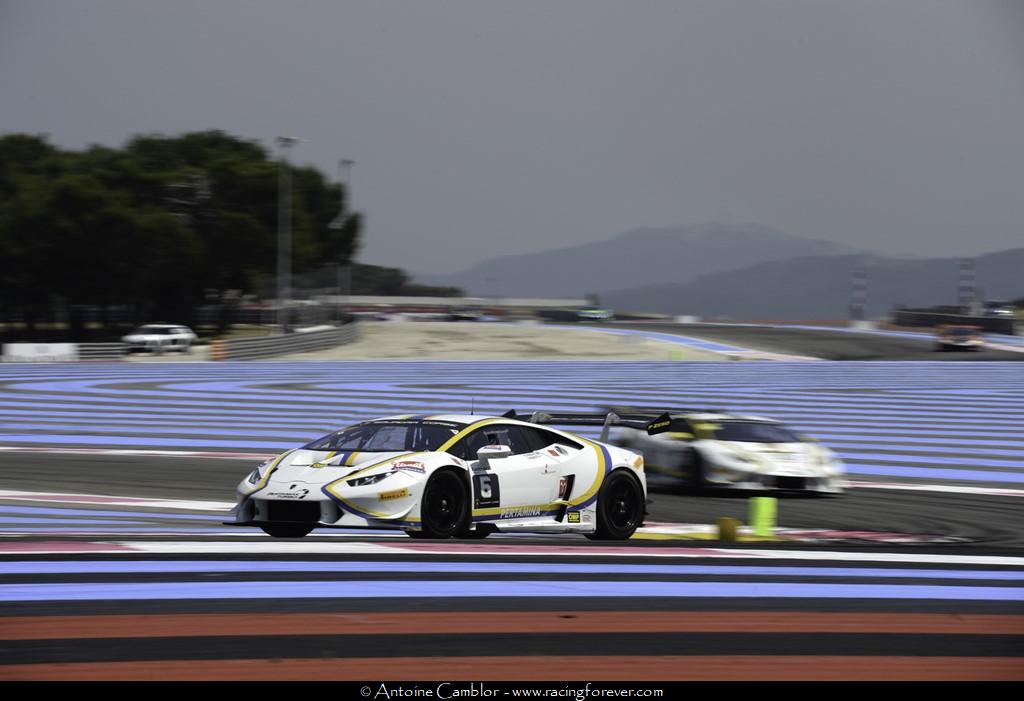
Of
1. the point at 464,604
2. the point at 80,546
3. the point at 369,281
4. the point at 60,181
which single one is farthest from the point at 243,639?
the point at 369,281

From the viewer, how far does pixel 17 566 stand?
829 cm

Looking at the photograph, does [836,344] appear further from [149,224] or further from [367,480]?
[367,480]

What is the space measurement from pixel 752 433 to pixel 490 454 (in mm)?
6459

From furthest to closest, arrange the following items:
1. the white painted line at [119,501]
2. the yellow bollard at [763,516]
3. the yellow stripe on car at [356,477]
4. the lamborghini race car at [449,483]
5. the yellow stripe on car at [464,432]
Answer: the white painted line at [119,501] < the yellow bollard at [763,516] < the yellow stripe on car at [464,432] < the lamborghini race car at [449,483] < the yellow stripe on car at [356,477]

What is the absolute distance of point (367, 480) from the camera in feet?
31.8

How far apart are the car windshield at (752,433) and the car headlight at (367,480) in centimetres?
686

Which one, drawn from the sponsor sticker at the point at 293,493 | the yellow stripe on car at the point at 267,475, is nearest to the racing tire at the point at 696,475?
the yellow stripe on car at the point at 267,475

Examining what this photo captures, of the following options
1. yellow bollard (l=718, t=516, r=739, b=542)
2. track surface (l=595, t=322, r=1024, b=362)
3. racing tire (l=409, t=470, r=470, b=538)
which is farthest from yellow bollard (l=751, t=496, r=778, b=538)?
track surface (l=595, t=322, r=1024, b=362)

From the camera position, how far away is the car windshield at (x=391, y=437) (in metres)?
10.3

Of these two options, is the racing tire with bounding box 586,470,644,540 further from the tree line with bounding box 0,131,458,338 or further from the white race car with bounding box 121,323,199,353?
the tree line with bounding box 0,131,458,338

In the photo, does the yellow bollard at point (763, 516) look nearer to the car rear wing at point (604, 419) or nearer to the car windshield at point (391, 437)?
the car rear wing at point (604, 419)

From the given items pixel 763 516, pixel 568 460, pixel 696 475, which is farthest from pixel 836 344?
pixel 568 460

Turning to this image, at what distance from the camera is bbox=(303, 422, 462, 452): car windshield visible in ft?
33.9

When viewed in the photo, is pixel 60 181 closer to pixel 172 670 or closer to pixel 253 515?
pixel 253 515
